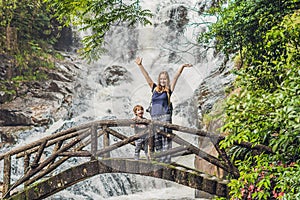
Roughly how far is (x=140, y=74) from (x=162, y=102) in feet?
26.8

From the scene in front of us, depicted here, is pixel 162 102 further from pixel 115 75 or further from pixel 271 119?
pixel 115 75

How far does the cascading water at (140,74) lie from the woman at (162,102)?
9.82ft

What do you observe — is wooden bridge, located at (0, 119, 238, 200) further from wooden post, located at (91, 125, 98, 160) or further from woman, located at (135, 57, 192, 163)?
woman, located at (135, 57, 192, 163)

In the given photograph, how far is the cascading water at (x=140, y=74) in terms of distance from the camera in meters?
9.66

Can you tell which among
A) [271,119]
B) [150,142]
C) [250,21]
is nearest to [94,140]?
[150,142]

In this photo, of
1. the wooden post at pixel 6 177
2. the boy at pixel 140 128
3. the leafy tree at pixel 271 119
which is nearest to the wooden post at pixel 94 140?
the boy at pixel 140 128

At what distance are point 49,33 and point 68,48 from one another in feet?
3.02

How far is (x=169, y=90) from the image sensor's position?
5461 millimetres

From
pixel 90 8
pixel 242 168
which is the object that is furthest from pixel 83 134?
pixel 90 8

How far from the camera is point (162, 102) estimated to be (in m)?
5.48

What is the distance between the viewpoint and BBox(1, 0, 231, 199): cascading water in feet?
31.7

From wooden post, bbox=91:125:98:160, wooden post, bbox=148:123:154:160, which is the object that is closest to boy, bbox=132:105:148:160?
wooden post, bbox=148:123:154:160

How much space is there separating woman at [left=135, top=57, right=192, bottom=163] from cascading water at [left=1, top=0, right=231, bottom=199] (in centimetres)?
299

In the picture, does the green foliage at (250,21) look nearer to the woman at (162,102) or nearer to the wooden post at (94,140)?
the woman at (162,102)
